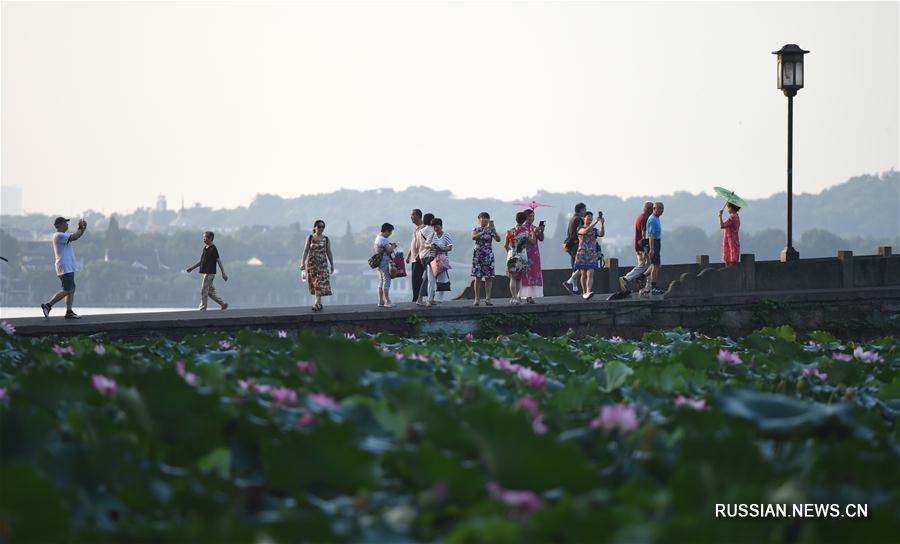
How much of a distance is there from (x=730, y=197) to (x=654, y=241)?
93.3 inches

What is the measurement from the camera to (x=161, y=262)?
159 meters

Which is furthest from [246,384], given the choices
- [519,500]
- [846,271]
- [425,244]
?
[846,271]

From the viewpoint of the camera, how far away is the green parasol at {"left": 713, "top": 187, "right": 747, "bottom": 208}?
65.0ft

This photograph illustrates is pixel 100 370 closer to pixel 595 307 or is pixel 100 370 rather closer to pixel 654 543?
pixel 654 543

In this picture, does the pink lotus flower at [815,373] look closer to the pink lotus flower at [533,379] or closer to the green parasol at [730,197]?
the pink lotus flower at [533,379]

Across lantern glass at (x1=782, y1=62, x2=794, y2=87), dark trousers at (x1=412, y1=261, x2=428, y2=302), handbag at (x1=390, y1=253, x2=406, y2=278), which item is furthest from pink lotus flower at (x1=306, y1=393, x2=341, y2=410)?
lantern glass at (x1=782, y1=62, x2=794, y2=87)

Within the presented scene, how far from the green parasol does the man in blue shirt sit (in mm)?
1695

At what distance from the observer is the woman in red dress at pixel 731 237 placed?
19688mm

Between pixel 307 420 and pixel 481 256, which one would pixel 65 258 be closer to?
pixel 481 256

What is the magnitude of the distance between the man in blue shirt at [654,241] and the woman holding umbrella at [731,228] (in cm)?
140

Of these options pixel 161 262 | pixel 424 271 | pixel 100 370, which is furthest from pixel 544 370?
pixel 161 262

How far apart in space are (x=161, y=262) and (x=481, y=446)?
525ft

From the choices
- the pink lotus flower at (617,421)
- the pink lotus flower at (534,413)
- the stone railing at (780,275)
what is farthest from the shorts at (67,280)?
the pink lotus flower at (617,421)

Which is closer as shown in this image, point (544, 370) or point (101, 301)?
point (544, 370)
